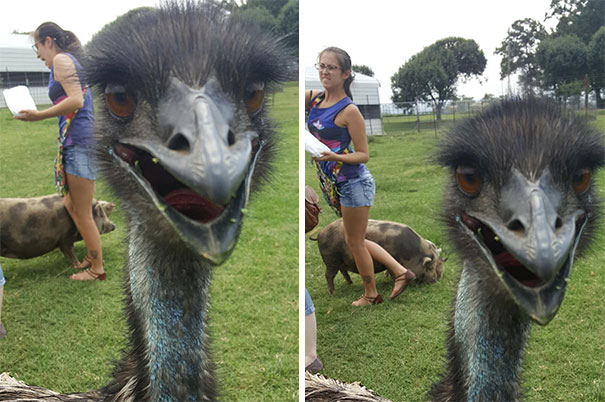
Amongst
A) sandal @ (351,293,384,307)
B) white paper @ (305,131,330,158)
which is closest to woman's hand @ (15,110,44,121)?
white paper @ (305,131,330,158)

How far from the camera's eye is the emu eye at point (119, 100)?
2.82ft

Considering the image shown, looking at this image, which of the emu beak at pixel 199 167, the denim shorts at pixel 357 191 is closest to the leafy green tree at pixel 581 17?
the denim shorts at pixel 357 191

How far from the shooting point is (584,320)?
4.53 ft

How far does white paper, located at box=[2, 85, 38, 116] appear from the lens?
1146mm

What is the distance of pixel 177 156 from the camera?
27.8 inches

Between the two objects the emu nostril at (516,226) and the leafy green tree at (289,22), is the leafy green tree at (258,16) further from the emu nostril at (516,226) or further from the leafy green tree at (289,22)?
the emu nostril at (516,226)

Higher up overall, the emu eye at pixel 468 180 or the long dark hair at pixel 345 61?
the long dark hair at pixel 345 61

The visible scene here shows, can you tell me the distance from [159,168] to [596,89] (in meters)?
0.91

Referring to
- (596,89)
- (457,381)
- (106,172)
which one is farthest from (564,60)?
(106,172)

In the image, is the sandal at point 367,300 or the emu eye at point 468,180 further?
the sandal at point 367,300

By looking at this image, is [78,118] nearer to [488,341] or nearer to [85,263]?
[85,263]

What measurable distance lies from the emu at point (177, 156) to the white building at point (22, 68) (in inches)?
8.2

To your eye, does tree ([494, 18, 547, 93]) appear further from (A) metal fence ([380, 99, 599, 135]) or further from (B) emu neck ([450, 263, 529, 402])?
(B) emu neck ([450, 263, 529, 402])

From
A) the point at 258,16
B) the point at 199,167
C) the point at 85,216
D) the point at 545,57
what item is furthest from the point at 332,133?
the point at 199,167
